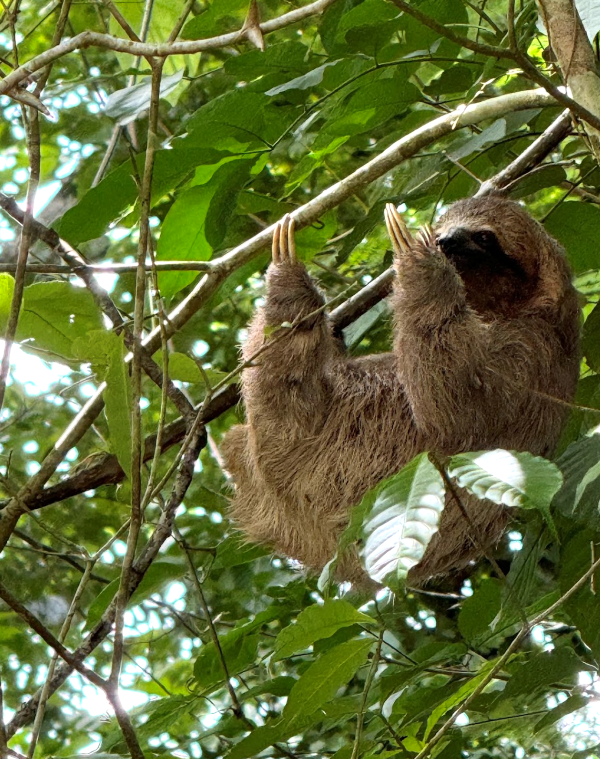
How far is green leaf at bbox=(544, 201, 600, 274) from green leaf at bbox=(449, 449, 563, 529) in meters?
2.54

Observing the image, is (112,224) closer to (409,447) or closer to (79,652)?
(409,447)

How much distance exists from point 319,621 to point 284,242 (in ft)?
6.44

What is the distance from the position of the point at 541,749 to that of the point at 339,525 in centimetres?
203

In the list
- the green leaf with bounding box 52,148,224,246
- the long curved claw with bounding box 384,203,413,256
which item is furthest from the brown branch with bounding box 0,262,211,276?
the long curved claw with bounding box 384,203,413,256

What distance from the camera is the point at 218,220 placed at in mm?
4535

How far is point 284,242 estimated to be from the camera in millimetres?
4570

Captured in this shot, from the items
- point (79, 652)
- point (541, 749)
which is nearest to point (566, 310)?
point (541, 749)

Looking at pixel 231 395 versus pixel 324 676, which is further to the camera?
pixel 231 395

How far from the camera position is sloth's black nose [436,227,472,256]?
16.7 ft

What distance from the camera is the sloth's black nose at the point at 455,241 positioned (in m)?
5.09

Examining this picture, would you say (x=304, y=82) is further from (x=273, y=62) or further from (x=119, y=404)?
(x=119, y=404)

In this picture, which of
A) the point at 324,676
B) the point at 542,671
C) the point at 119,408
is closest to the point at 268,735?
the point at 324,676

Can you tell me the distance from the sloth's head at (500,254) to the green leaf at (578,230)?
0.11 m

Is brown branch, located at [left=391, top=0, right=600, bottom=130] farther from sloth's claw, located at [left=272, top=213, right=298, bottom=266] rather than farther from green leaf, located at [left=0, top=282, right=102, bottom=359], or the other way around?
green leaf, located at [left=0, top=282, right=102, bottom=359]
